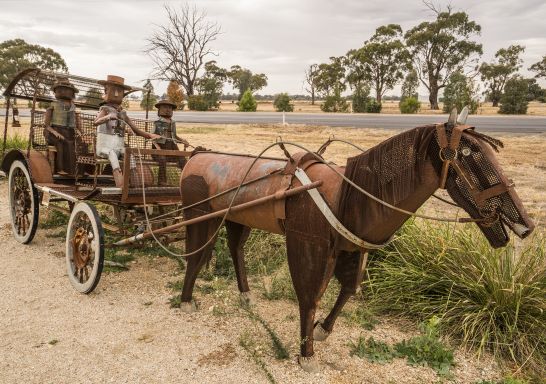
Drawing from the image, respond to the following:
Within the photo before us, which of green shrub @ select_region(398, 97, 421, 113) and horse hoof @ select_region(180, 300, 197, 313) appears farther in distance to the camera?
green shrub @ select_region(398, 97, 421, 113)

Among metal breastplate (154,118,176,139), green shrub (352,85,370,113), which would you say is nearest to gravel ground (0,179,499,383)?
metal breastplate (154,118,176,139)

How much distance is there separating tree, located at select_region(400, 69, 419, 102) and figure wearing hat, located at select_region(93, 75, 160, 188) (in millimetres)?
45050

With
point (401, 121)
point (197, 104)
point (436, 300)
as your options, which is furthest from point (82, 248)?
point (197, 104)

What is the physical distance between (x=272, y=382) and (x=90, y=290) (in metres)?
2.54

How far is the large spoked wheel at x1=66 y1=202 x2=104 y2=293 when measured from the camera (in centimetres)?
449

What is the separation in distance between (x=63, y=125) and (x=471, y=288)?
19.1 feet

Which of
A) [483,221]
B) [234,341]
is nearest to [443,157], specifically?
[483,221]

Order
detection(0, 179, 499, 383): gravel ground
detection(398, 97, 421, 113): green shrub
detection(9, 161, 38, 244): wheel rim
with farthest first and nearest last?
detection(398, 97, 421, 113): green shrub < detection(9, 161, 38, 244): wheel rim < detection(0, 179, 499, 383): gravel ground

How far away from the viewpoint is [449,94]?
106ft

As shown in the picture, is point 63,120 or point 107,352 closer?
point 107,352

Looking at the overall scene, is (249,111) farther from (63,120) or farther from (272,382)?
(272,382)

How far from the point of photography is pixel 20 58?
57000 millimetres

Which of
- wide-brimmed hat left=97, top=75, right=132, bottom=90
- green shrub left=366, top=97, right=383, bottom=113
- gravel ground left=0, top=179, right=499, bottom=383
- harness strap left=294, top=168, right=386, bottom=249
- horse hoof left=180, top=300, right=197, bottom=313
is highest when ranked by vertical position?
green shrub left=366, top=97, right=383, bottom=113

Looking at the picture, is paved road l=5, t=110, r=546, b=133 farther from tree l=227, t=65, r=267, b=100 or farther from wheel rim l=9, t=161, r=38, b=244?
tree l=227, t=65, r=267, b=100
